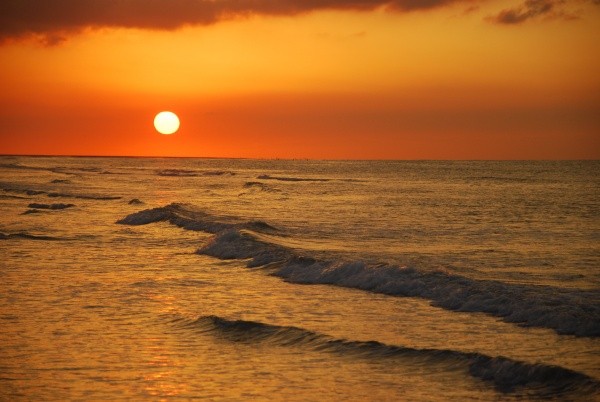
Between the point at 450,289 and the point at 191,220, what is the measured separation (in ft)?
79.7

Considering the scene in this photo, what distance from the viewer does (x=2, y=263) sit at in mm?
→ 25000

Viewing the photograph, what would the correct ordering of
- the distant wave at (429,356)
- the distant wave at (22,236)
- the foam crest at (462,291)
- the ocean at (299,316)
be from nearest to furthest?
the distant wave at (429,356), the ocean at (299,316), the foam crest at (462,291), the distant wave at (22,236)

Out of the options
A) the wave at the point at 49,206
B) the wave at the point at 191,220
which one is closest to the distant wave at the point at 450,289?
the wave at the point at 191,220

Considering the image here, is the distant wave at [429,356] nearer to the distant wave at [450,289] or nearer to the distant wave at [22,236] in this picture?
the distant wave at [450,289]

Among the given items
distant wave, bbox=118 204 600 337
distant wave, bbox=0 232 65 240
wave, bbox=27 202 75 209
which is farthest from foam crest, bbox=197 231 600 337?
wave, bbox=27 202 75 209

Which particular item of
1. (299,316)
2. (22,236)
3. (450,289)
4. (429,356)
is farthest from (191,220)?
(429,356)

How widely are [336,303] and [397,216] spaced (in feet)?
93.6

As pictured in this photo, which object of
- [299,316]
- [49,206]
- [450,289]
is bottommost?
[299,316]

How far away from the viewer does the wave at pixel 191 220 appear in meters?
38.1

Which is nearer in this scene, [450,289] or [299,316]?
[299,316]

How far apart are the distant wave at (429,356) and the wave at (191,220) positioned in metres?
19.3

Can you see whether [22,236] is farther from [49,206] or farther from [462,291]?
[462,291]

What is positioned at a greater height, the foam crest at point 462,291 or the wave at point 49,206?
the wave at point 49,206

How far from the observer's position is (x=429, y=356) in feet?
44.9
